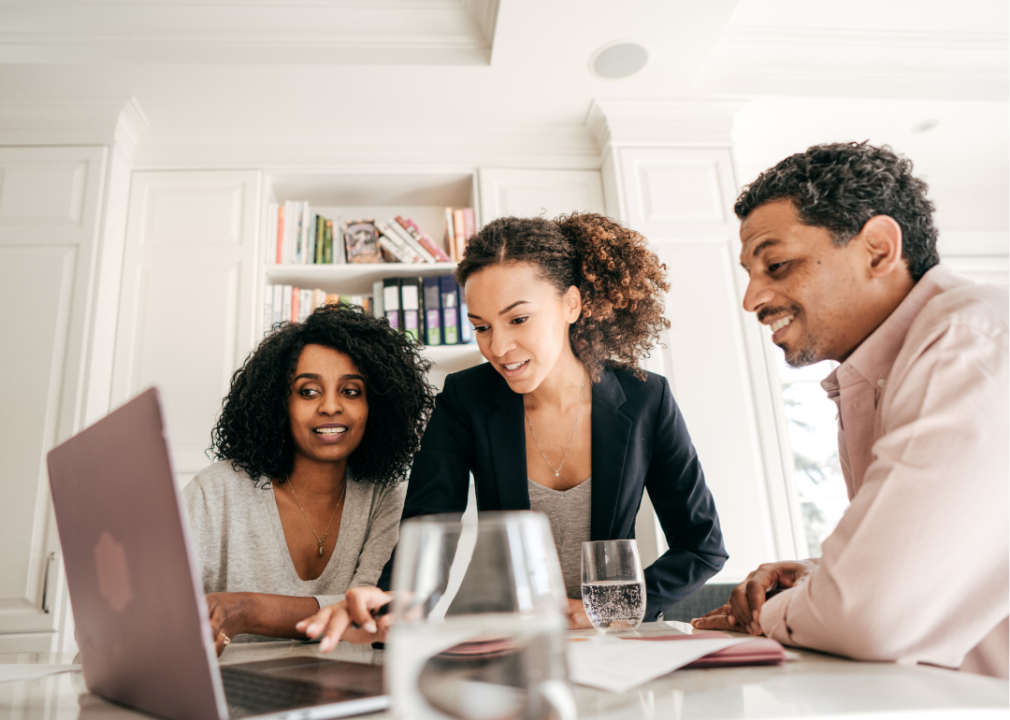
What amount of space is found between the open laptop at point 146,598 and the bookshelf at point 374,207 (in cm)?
205

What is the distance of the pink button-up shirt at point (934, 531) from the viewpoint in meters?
0.65

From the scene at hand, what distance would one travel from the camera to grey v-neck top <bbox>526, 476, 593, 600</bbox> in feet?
4.62

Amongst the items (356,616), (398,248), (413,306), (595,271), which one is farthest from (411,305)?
(356,616)

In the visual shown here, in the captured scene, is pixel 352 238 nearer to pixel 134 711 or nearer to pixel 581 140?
pixel 581 140

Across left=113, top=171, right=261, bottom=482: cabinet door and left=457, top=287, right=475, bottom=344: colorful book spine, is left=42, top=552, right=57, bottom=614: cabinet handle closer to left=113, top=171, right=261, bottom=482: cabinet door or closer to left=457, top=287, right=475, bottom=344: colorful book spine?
left=113, top=171, right=261, bottom=482: cabinet door

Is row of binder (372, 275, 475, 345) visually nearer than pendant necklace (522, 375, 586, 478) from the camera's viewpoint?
No

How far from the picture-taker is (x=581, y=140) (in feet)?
9.78

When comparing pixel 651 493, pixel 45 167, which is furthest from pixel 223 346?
pixel 651 493

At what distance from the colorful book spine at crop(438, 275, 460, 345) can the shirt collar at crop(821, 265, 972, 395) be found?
1853mm

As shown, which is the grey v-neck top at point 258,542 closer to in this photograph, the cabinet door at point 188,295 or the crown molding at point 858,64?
the cabinet door at point 188,295

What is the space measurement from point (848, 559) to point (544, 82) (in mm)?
2401

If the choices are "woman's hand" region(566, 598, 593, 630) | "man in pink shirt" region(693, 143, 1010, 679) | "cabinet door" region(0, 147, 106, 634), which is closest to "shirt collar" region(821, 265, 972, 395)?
"man in pink shirt" region(693, 143, 1010, 679)

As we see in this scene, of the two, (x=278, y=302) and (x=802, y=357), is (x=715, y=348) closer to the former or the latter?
(x=802, y=357)

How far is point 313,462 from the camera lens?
64.7 inches
